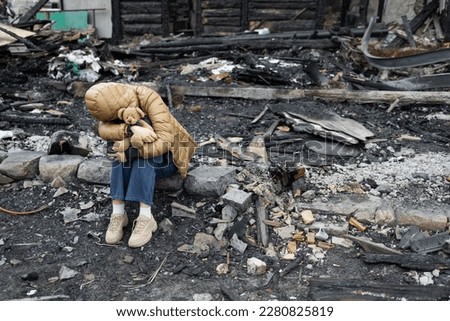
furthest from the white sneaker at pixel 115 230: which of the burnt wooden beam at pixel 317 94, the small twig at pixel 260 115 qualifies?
the burnt wooden beam at pixel 317 94

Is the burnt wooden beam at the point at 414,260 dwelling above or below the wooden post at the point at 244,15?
below

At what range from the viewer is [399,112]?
7238 mm

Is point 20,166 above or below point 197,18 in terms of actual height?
below

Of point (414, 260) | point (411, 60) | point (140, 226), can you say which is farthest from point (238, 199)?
point (411, 60)

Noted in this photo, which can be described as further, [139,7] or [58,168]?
[139,7]

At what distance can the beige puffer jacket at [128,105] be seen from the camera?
377 cm

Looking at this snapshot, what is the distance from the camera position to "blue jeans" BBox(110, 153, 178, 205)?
3980 millimetres

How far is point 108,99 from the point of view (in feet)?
12.4

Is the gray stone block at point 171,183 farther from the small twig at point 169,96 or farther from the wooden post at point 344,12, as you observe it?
the wooden post at point 344,12

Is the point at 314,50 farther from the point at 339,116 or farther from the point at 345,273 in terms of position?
the point at 345,273

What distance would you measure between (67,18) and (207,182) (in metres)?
10.7

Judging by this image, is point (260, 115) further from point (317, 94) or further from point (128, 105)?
point (128, 105)

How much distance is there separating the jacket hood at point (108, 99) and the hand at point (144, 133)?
0.71 ft

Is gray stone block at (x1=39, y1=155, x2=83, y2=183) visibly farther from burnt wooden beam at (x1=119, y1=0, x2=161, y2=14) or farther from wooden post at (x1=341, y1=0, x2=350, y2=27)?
wooden post at (x1=341, y1=0, x2=350, y2=27)
